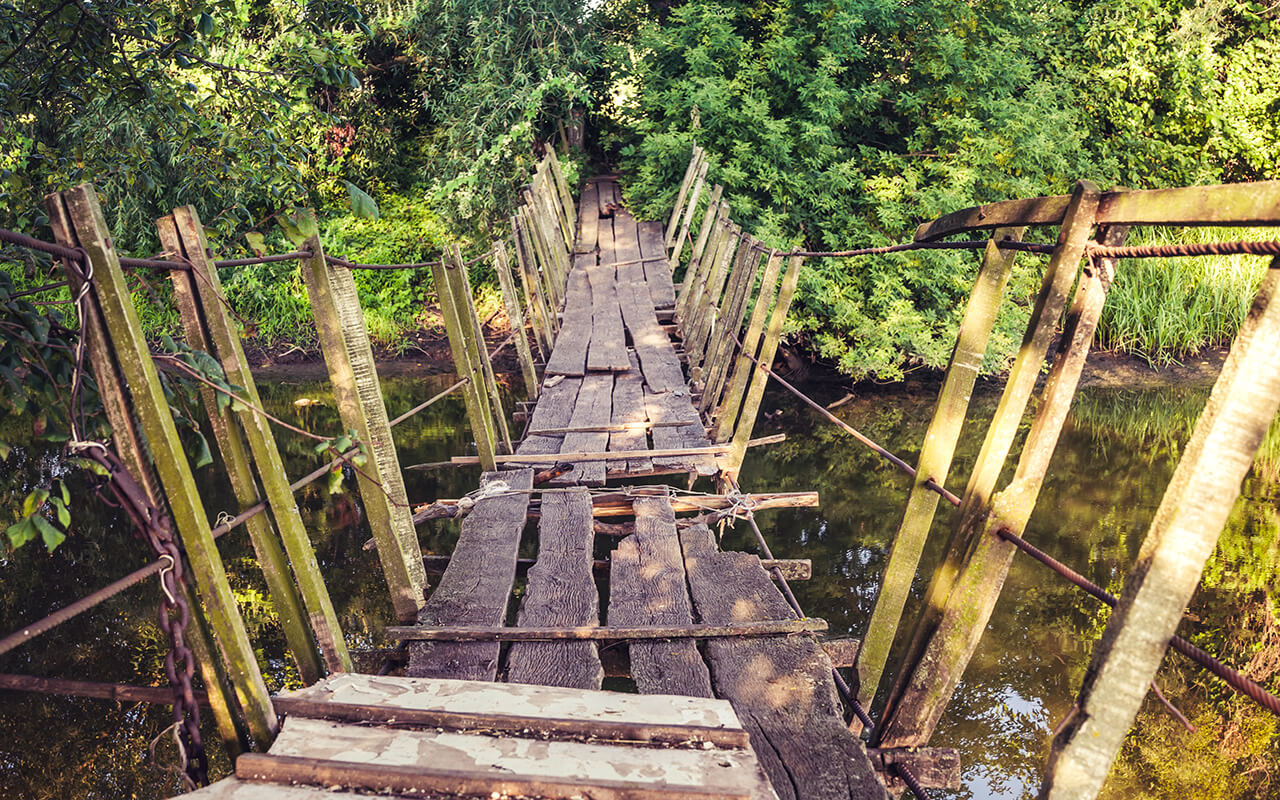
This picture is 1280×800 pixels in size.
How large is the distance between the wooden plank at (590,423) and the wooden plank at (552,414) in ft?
0.13

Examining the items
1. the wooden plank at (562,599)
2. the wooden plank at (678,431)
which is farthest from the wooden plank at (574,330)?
the wooden plank at (562,599)

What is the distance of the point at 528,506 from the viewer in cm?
353

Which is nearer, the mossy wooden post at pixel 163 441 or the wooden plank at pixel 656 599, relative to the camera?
the mossy wooden post at pixel 163 441

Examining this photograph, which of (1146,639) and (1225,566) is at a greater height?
(1146,639)

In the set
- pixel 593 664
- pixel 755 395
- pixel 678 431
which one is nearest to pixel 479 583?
pixel 593 664

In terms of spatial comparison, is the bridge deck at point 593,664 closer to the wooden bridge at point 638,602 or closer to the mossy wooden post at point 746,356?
the wooden bridge at point 638,602

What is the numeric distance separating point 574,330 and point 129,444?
5.06m

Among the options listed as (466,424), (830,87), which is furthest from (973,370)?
(830,87)

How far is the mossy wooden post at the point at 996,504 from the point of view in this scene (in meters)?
1.65

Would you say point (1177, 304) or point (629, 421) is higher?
point (1177, 304)

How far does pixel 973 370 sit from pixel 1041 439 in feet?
1.82

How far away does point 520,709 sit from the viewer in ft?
5.79

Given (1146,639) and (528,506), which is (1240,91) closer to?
(528,506)

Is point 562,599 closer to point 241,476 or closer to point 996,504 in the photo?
point 241,476
